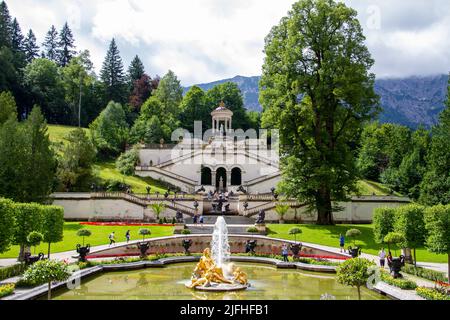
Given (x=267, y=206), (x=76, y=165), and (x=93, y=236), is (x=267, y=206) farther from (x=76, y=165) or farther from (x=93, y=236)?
(x=76, y=165)

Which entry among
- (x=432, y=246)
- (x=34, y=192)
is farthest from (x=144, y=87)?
(x=432, y=246)

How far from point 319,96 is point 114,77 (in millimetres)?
66592

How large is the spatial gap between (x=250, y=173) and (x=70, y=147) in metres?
24.1

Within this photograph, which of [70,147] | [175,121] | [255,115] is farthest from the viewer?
[255,115]

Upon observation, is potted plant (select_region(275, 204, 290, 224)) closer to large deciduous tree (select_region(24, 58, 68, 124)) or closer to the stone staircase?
the stone staircase

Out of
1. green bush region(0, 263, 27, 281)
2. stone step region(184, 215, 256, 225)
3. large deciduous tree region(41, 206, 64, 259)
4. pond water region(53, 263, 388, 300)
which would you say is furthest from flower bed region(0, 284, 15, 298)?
stone step region(184, 215, 256, 225)

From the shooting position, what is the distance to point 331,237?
3503 cm

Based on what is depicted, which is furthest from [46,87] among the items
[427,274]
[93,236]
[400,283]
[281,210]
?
[400,283]

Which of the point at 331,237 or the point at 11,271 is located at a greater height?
the point at 331,237

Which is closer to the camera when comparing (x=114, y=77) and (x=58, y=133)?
(x=58, y=133)

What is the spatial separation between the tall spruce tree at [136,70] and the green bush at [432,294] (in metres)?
92.5

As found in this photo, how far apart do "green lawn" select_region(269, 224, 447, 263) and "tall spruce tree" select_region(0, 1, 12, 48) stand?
2694 inches
